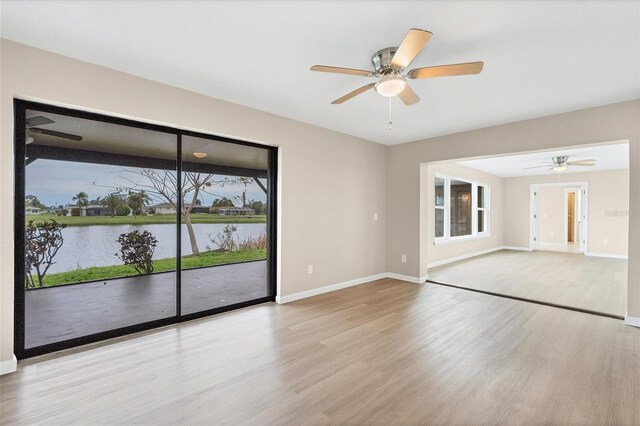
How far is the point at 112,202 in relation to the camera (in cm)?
359

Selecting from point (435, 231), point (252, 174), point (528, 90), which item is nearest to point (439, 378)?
point (528, 90)

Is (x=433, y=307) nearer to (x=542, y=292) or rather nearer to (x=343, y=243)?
(x=343, y=243)

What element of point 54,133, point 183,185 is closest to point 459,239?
point 183,185

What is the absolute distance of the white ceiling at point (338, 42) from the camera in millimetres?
1808

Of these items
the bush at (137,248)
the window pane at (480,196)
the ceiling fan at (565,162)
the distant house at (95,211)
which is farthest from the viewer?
the window pane at (480,196)

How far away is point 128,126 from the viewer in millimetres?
2844

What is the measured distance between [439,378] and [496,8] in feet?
8.33

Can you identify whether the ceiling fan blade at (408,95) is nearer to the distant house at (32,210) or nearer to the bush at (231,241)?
the bush at (231,241)

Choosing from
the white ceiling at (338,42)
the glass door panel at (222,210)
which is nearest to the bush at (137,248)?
the glass door panel at (222,210)

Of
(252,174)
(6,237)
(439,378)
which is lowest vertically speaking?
(439,378)

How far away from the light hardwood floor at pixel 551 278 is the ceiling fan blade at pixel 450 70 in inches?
144

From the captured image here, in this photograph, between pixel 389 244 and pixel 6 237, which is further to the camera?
pixel 389 244

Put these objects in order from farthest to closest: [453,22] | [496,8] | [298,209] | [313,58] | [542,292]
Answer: [542,292] → [298,209] → [313,58] → [453,22] → [496,8]

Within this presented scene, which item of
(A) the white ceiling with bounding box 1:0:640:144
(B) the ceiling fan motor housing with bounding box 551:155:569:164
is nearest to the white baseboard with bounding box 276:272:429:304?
(A) the white ceiling with bounding box 1:0:640:144
